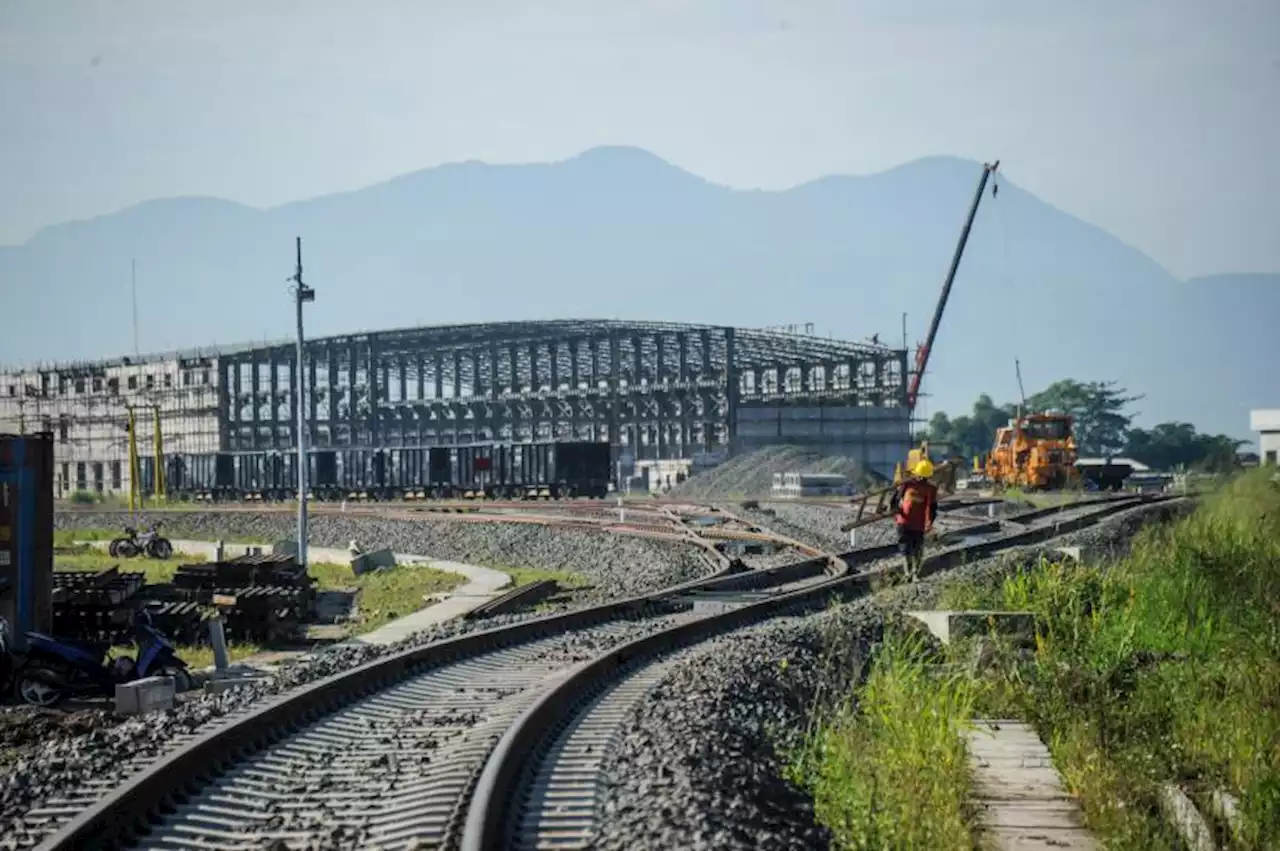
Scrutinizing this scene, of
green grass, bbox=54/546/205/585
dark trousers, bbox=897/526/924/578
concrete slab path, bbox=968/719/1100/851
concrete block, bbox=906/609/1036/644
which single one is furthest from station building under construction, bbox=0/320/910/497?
concrete slab path, bbox=968/719/1100/851

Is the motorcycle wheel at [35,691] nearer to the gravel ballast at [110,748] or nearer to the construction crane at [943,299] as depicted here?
the gravel ballast at [110,748]

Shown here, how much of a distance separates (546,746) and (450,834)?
226 cm

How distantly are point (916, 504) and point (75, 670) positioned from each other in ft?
31.3

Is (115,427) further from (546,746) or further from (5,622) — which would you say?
(546,746)

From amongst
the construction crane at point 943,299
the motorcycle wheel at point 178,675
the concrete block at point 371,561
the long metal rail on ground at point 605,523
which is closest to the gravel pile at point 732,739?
the motorcycle wheel at point 178,675

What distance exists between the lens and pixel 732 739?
880 cm

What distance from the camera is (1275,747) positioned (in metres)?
8.98

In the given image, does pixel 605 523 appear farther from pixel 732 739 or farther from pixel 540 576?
pixel 732 739

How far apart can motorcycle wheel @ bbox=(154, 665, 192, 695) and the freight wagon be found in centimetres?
4900

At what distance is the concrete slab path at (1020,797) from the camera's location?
7438 mm

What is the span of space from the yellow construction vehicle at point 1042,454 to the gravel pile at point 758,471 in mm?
8405

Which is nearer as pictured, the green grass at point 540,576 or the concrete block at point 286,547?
the green grass at point 540,576

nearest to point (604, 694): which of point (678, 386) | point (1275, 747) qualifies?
point (1275, 747)

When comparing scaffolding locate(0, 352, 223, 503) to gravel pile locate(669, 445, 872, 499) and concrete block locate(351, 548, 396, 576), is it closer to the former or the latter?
gravel pile locate(669, 445, 872, 499)
